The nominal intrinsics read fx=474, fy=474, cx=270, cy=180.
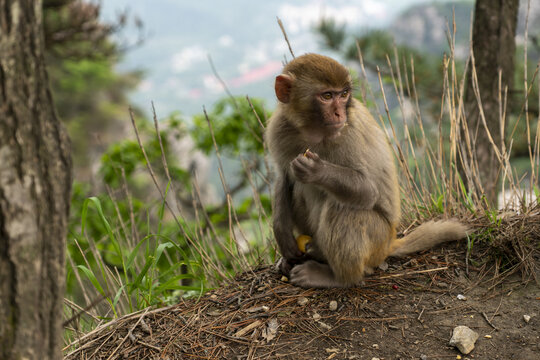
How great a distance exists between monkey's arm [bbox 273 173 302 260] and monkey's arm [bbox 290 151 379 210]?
0.48 m

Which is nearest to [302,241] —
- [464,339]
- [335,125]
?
[335,125]

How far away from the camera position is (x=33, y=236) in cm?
149

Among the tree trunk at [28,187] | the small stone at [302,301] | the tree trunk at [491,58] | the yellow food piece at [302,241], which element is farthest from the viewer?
the tree trunk at [491,58]

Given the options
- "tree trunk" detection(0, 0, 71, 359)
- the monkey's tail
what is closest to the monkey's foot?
the monkey's tail

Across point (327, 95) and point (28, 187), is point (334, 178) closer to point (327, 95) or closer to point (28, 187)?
point (327, 95)

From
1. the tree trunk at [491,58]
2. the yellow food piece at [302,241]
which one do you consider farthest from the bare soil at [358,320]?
the tree trunk at [491,58]

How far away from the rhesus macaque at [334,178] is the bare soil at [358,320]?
0.15 metres

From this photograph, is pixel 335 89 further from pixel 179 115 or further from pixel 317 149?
pixel 179 115

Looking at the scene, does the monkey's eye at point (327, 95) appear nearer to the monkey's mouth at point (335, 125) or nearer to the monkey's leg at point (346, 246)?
the monkey's mouth at point (335, 125)

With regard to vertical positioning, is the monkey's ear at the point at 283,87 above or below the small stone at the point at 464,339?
above

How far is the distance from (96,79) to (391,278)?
2093 centimetres

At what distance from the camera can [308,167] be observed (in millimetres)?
2666

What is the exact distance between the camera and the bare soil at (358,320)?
2.46 meters

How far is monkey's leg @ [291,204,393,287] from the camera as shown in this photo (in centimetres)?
285
